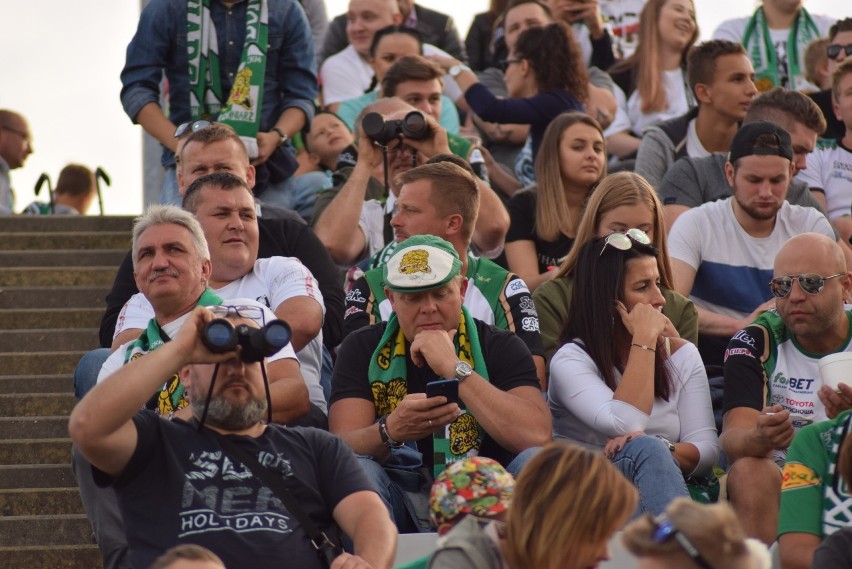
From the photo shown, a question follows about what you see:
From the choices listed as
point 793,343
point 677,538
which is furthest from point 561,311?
point 677,538

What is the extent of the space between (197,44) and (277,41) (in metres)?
0.45

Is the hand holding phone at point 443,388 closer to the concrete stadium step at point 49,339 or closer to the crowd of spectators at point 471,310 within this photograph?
the crowd of spectators at point 471,310

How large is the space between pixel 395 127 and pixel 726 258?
1682 millimetres

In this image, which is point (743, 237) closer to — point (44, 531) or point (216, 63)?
point (216, 63)

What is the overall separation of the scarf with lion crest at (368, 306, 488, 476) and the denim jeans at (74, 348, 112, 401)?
3.72ft

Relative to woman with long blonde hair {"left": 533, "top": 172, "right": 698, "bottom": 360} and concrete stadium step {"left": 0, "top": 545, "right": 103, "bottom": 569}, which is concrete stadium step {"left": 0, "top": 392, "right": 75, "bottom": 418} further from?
woman with long blonde hair {"left": 533, "top": 172, "right": 698, "bottom": 360}

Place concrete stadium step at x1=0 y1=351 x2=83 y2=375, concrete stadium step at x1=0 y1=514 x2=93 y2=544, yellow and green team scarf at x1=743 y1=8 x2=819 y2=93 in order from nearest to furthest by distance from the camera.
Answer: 1. concrete stadium step at x1=0 y1=514 x2=93 y2=544
2. concrete stadium step at x1=0 y1=351 x2=83 y2=375
3. yellow and green team scarf at x1=743 y1=8 x2=819 y2=93

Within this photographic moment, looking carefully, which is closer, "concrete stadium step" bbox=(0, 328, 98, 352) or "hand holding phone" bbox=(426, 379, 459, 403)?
"hand holding phone" bbox=(426, 379, 459, 403)

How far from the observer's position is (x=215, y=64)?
8.37m

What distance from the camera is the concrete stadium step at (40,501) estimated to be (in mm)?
6547

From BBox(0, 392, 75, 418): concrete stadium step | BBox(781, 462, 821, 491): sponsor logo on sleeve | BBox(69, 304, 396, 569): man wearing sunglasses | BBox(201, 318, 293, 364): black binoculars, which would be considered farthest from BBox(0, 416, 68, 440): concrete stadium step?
BBox(781, 462, 821, 491): sponsor logo on sleeve

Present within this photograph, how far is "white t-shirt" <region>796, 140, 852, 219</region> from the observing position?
8.62 m

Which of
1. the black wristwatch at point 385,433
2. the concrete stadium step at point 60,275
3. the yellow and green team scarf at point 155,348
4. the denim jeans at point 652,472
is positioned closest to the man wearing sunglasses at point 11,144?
the concrete stadium step at point 60,275

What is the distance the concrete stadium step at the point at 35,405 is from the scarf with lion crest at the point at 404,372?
2173 mm
